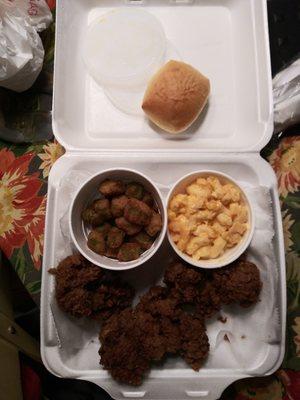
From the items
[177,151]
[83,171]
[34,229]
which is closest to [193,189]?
[177,151]

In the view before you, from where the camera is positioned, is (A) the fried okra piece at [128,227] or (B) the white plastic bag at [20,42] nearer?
(A) the fried okra piece at [128,227]

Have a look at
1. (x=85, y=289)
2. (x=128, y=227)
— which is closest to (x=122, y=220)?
(x=128, y=227)

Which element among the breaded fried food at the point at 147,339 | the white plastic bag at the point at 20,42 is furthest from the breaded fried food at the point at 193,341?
the white plastic bag at the point at 20,42

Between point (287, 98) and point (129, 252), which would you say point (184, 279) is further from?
point (287, 98)

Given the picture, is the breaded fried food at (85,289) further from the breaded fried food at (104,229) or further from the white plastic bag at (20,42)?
the white plastic bag at (20,42)

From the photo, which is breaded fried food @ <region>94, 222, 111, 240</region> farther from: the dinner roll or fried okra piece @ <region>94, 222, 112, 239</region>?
the dinner roll

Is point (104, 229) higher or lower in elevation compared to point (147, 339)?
higher
